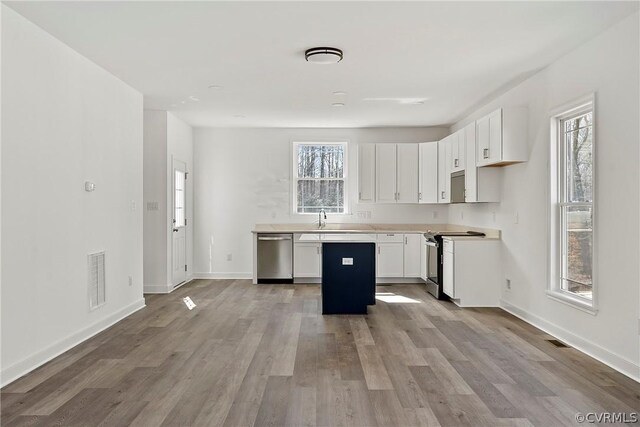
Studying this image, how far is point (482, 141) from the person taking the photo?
5.36m

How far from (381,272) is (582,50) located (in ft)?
14.4

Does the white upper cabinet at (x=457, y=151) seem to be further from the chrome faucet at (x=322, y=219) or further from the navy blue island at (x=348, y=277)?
the chrome faucet at (x=322, y=219)

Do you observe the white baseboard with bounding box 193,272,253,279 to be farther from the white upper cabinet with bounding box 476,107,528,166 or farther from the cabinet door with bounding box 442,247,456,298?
the white upper cabinet with bounding box 476,107,528,166

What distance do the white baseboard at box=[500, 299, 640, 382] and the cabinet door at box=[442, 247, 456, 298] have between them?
0.78 meters

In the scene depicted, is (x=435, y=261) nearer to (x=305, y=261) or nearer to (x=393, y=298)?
(x=393, y=298)

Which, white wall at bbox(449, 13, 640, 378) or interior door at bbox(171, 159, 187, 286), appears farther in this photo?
interior door at bbox(171, 159, 187, 286)

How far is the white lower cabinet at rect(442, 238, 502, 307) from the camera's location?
553 cm

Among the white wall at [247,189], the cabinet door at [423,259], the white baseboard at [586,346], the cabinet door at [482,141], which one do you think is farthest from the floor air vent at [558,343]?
the white wall at [247,189]

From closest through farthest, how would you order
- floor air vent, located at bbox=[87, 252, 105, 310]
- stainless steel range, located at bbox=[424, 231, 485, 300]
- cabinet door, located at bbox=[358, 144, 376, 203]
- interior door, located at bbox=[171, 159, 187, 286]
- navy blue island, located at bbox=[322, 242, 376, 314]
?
floor air vent, located at bbox=[87, 252, 105, 310] < navy blue island, located at bbox=[322, 242, 376, 314] < stainless steel range, located at bbox=[424, 231, 485, 300] < interior door, located at bbox=[171, 159, 187, 286] < cabinet door, located at bbox=[358, 144, 376, 203]

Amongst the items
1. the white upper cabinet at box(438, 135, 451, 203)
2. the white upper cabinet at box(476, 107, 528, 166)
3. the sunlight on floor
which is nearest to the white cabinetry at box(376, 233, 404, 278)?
the sunlight on floor

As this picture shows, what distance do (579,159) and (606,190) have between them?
65cm

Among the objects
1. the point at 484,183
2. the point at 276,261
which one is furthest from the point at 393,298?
the point at 276,261

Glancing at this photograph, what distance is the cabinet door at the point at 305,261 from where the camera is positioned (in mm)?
7266

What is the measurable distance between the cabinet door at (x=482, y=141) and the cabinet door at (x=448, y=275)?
123 cm
